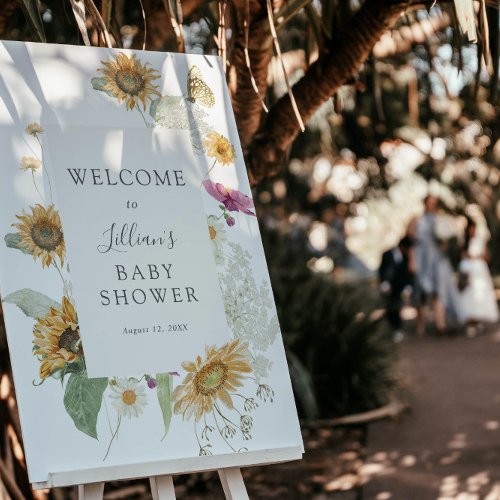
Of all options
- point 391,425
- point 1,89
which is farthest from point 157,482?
point 391,425

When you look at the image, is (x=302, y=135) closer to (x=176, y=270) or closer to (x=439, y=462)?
(x=439, y=462)

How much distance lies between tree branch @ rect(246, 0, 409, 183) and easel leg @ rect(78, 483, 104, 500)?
2.21 m

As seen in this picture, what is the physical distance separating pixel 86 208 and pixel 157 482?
846 mm

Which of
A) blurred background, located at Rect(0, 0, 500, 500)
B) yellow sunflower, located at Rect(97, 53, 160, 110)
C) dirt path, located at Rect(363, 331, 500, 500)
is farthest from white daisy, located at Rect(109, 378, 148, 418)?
dirt path, located at Rect(363, 331, 500, 500)

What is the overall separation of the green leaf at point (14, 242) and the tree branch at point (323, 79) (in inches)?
77.7

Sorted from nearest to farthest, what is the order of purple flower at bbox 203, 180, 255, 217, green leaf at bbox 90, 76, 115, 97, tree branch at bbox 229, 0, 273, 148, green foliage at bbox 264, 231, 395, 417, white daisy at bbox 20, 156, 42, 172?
white daisy at bbox 20, 156, 42, 172
green leaf at bbox 90, 76, 115, 97
purple flower at bbox 203, 180, 255, 217
tree branch at bbox 229, 0, 273, 148
green foliage at bbox 264, 231, 395, 417

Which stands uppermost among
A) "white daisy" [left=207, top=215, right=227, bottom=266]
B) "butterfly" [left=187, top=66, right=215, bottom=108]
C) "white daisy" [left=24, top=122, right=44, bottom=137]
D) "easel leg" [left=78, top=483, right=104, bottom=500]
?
"butterfly" [left=187, top=66, right=215, bottom=108]

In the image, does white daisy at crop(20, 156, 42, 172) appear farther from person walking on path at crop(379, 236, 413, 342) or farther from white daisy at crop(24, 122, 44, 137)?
person walking on path at crop(379, 236, 413, 342)

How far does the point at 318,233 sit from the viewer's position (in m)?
16.3

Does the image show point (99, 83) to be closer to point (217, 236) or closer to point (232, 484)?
point (217, 236)

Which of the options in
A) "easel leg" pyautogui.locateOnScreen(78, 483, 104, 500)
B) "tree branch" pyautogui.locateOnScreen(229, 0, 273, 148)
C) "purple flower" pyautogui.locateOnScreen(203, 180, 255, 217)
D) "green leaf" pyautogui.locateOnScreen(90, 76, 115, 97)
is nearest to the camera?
"easel leg" pyautogui.locateOnScreen(78, 483, 104, 500)

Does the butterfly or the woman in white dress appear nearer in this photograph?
the butterfly

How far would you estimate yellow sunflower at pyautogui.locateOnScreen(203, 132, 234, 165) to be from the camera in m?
3.01

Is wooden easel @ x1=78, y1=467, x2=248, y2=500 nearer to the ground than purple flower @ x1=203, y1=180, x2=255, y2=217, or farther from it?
nearer to the ground
